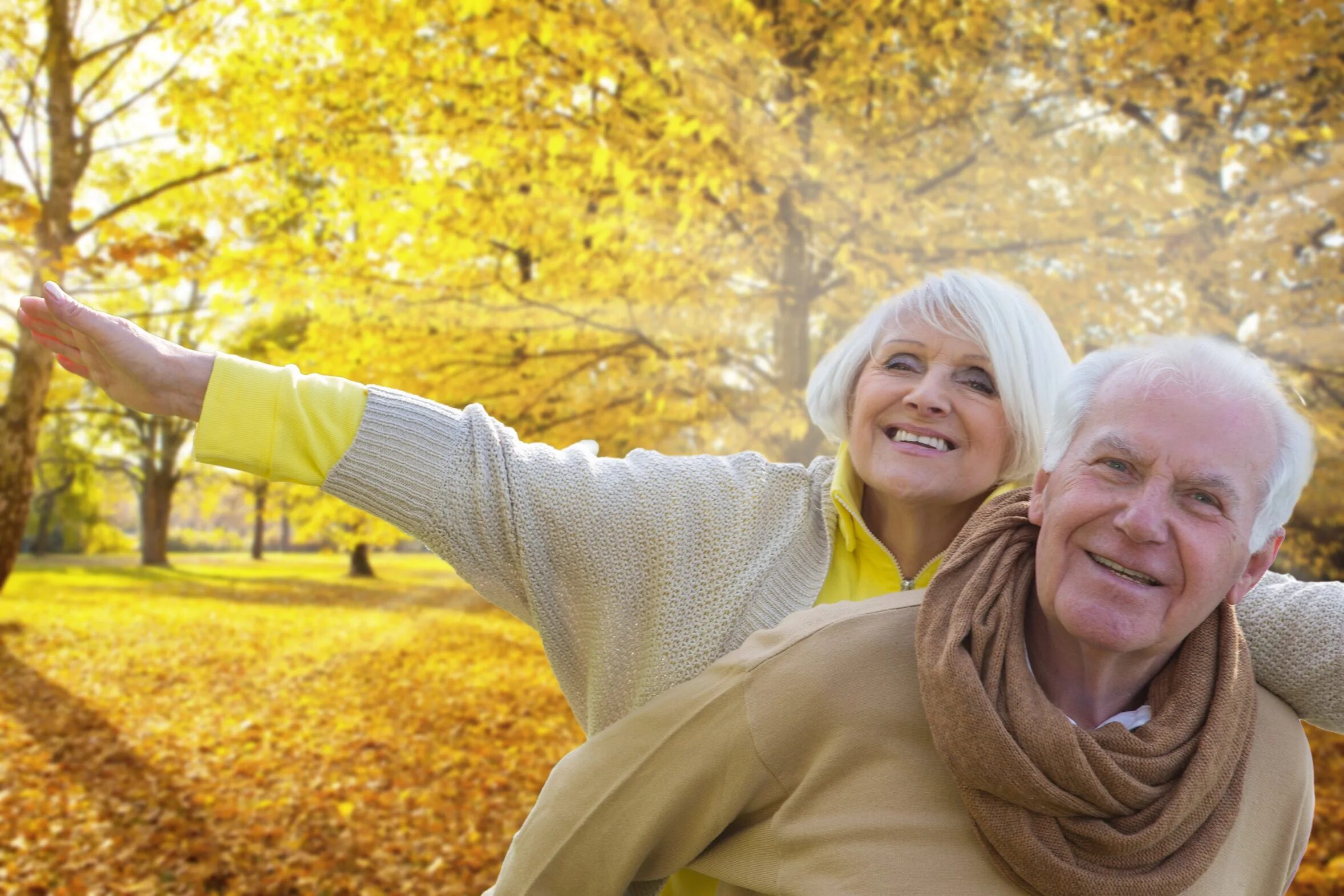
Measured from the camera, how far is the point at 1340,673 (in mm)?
1585

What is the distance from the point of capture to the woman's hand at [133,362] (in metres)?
1.69

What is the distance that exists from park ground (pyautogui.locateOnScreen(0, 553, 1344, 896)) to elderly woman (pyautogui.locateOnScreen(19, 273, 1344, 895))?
362 centimetres

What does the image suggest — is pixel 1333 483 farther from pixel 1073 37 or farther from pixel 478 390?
pixel 478 390

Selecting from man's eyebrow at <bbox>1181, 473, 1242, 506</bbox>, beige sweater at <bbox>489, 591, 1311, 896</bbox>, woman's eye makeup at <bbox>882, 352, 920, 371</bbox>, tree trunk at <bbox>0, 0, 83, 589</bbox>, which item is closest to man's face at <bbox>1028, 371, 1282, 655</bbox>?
man's eyebrow at <bbox>1181, 473, 1242, 506</bbox>

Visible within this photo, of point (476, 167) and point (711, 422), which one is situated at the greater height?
point (476, 167)

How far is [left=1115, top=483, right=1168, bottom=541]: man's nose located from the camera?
130 cm

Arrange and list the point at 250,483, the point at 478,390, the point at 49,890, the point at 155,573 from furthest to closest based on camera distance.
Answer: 1. the point at 250,483
2. the point at 155,573
3. the point at 478,390
4. the point at 49,890

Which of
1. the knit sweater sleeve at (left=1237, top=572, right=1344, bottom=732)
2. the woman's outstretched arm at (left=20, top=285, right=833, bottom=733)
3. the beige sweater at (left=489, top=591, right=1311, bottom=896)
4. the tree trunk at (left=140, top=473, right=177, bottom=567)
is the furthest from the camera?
the tree trunk at (left=140, top=473, right=177, bottom=567)

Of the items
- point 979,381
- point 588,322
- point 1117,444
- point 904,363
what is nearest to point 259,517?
point 588,322

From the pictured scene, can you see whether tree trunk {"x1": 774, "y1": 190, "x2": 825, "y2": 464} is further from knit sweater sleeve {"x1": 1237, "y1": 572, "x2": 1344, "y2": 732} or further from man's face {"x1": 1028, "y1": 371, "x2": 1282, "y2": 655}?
man's face {"x1": 1028, "y1": 371, "x2": 1282, "y2": 655}

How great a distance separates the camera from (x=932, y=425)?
2043 millimetres

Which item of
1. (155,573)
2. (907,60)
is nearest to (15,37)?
(907,60)

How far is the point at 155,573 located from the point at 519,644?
9966 mm

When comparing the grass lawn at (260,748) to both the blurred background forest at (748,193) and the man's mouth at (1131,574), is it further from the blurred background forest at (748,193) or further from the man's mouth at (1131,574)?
the man's mouth at (1131,574)
